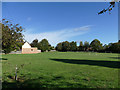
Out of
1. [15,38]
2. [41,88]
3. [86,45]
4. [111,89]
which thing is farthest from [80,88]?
[86,45]

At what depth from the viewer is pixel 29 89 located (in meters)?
4.39

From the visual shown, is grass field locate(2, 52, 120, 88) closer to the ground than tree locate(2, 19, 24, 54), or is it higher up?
closer to the ground

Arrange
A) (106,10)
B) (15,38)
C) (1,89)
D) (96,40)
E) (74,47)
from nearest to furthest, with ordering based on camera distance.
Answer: (106,10)
(1,89)
(15,38)
(96,40)
(74,47)

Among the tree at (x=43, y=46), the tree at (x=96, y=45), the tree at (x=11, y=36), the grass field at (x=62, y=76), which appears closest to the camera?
the grass field at (x=62, y=76)

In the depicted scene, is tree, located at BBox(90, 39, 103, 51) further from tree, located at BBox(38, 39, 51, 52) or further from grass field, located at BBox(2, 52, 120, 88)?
grass field, located at BBox(2, 52, 120, 88)

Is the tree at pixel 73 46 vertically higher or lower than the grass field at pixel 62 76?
higher

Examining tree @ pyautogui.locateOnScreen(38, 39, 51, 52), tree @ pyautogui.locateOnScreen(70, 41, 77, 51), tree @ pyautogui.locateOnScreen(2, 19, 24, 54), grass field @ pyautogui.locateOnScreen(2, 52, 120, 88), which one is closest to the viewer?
grass field @ pyautogui.locateOnScreen(2, 52, 120, 88)

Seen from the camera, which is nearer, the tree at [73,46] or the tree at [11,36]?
the tree at [11,36]

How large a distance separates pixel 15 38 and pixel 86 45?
80.7 meters

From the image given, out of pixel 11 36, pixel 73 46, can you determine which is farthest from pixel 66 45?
pixel 11 36

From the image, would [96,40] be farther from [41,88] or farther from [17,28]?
[41,88]

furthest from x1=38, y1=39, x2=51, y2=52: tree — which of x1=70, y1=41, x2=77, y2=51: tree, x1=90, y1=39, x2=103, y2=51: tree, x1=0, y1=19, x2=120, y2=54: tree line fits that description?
x1=90, y1=39, x2=103, y2=51: tree

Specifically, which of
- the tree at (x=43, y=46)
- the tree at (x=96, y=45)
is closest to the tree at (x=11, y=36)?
the tree at (x=43, y=46)

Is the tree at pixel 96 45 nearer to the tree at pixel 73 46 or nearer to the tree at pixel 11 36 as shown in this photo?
the tree at pixel 73 46
